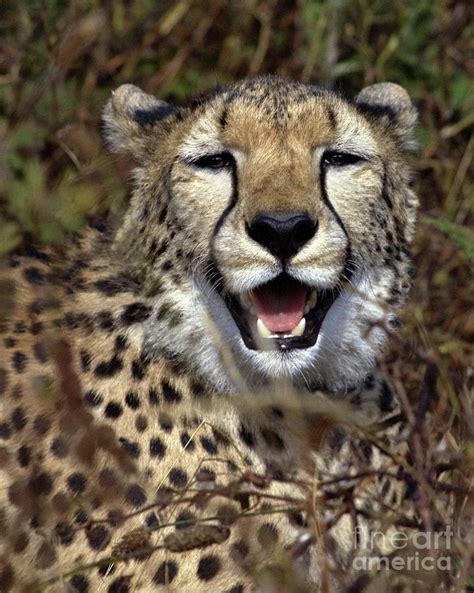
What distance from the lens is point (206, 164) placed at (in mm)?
3625

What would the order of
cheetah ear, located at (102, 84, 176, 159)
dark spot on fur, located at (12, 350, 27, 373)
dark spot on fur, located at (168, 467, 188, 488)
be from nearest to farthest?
dark spot on fur, located at (168, 467, 188, 488), dark spot on fur, located at (12, 350, 27, 373), cheetah ear, located at (102, 84, 176, 159)

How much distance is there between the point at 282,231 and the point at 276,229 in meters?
0.02

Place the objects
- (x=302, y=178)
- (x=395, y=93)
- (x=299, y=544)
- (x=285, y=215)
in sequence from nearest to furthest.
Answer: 1. (x=299, y=544)
2. (x=285, y=215)
3. (x=302, y=178)
4. (x=395, y=93)

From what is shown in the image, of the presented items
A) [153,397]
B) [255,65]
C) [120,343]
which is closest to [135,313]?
[120,343]

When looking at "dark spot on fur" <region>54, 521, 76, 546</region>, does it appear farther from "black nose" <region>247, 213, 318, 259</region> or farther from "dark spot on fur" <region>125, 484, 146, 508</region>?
"black nose" <region>247, 213, 318, 259</region>

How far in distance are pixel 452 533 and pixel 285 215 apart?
0.92m

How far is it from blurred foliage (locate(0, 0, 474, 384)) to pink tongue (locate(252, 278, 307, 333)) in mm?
1649

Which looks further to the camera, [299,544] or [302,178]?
[302,178]

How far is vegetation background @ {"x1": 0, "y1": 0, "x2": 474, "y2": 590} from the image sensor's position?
5.16 meters

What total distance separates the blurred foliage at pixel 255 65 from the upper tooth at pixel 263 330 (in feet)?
5.57

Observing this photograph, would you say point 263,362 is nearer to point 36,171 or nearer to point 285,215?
point 285,215

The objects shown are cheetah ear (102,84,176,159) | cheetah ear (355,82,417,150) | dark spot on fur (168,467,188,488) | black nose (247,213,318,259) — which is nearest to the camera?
black nose (247,213,318,259)

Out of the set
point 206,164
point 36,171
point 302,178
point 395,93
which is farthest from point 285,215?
point 36,171

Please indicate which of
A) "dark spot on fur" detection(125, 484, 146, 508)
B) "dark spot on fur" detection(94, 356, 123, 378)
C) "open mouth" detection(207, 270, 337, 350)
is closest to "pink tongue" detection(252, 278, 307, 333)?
"open mouth" detection(207, 270, 337, 350)
